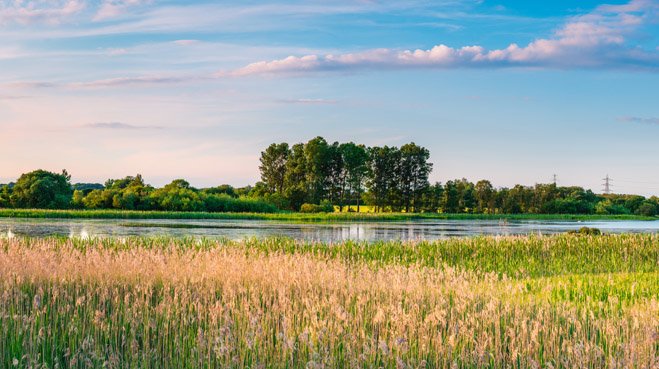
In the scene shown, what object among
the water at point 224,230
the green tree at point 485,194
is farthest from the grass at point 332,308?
the green tree at point 485,194

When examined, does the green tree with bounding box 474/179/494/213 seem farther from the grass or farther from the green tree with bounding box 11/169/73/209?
the grass

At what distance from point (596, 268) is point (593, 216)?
78.5 m

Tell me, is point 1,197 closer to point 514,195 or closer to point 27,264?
point 27,264

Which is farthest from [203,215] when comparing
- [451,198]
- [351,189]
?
[451,198]

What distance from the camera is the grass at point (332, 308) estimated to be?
6895mm

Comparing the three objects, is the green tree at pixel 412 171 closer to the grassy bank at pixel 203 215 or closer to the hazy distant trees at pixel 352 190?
the hazy distant trees at pixel 352 190

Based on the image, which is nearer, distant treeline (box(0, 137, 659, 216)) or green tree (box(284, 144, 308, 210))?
distant treeline (box(0, 137, 659, 216))

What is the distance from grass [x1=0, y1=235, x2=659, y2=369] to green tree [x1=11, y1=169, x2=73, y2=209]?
50504mm

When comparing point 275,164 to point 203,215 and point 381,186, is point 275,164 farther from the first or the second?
point 203,215

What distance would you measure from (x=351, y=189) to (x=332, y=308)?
278ft

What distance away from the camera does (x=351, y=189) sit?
303 feet

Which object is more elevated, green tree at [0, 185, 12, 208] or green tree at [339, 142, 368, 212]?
green tree at [339, 142, 368, 212]

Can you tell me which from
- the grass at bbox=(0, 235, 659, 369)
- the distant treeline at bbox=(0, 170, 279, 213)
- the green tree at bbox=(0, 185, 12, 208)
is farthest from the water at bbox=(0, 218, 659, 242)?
the green tree at bbox=(0, 185, 12, 208)

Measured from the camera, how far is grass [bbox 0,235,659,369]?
6895 millimetres
